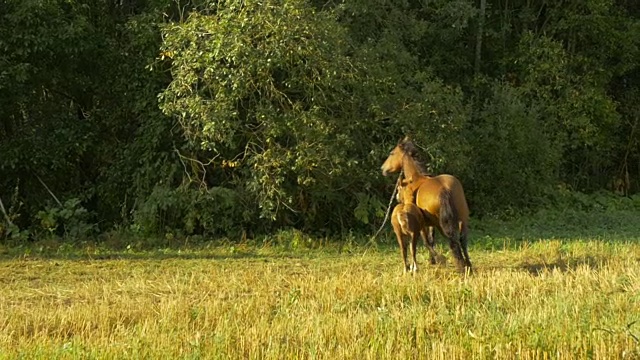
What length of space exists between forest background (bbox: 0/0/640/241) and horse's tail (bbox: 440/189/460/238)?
3.49 metres

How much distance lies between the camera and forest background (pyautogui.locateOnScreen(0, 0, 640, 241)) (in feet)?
41.7

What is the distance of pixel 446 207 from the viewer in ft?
30.7

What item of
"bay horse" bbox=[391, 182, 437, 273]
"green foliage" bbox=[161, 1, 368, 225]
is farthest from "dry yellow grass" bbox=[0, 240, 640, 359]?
"green foliage" bbox=[161, 1, 368, 225]

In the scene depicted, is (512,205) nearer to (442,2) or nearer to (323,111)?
(442,2)

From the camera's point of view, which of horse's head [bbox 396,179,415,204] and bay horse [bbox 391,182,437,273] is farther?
horse's head [bbox 396,179,415,204]

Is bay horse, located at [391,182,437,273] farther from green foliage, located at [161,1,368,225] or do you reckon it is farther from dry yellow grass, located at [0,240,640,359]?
green foliage, located at [161,1,368,225]

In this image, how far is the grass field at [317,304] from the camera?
18.0 ft

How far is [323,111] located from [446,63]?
363 inches

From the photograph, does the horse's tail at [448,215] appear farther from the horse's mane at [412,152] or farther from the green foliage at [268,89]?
the green foliage at [268,89]

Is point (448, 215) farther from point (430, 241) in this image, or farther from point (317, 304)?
point (317, 304)

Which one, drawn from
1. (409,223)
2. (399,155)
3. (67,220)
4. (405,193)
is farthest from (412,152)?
(67,220)

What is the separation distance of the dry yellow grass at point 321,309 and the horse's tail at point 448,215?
54 cm

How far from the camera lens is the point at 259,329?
19.8 ft

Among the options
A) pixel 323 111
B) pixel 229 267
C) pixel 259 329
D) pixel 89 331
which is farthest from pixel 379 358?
pixel 323 111
